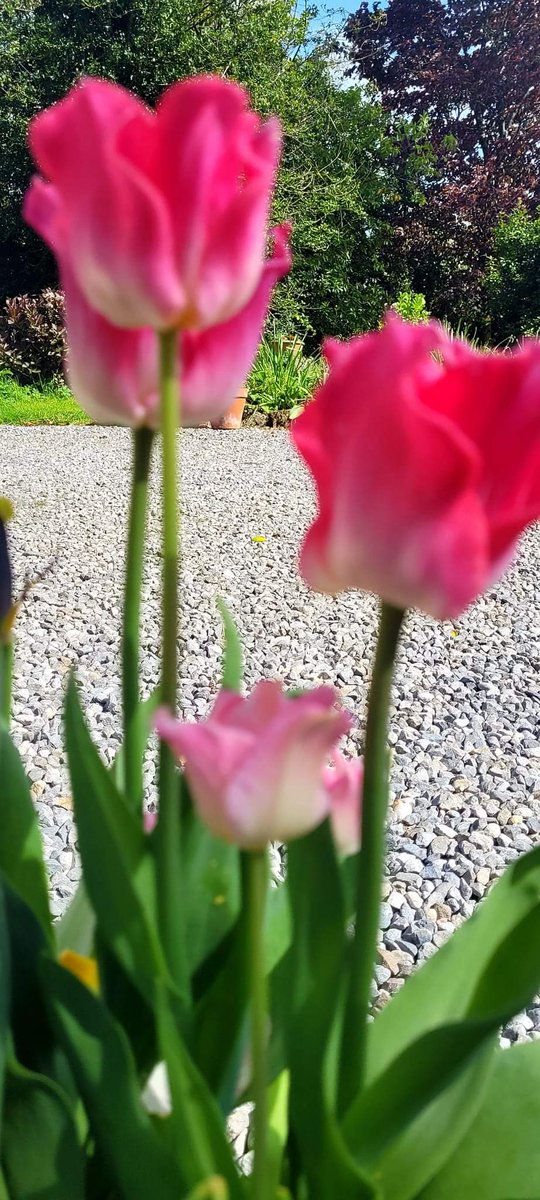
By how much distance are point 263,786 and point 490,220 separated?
52.9 ft

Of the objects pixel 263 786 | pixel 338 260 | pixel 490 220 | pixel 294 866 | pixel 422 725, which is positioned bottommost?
pixel 422 725

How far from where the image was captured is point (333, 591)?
0.43 meters

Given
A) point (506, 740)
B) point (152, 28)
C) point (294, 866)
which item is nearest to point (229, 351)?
point (294, 866)

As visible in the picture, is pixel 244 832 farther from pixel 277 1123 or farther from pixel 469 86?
pixel 469 86

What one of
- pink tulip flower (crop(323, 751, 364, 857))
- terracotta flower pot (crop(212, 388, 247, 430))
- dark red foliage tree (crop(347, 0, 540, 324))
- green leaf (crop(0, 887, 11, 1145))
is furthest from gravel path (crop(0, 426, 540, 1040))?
dark red foliage tree (crop(347, 0, 540, 324))

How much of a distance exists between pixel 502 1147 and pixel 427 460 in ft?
1.79

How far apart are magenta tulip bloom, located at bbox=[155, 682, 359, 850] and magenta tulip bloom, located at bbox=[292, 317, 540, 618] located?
7 centimetres

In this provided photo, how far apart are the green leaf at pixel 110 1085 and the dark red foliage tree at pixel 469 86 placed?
50.5 feet

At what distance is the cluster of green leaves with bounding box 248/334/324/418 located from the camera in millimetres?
8336

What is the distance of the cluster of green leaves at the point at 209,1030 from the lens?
51 cm

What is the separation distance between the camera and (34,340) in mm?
9773

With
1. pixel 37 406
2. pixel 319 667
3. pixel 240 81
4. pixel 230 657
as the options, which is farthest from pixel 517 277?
pixel 230 657

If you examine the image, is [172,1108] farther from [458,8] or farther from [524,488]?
[458,8]

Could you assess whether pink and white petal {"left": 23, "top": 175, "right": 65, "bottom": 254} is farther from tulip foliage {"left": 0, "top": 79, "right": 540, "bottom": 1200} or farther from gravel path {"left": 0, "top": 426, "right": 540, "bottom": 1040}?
gravel path {"left": 0, "top": 426, "right": 540, "bottom": 1040}
